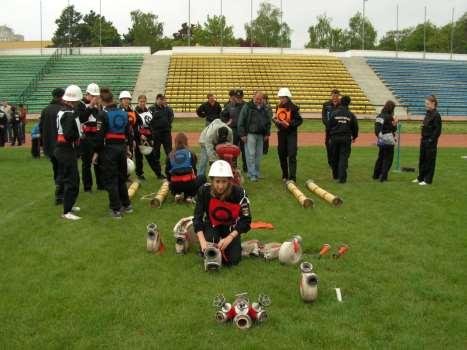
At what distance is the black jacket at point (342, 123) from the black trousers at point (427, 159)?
1.52 metres

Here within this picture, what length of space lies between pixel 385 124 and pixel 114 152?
20.0ft

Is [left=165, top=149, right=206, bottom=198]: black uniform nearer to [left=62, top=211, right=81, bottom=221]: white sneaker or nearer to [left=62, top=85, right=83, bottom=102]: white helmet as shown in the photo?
[left=62, top=211, right=81, bottom=221]: white sneaker

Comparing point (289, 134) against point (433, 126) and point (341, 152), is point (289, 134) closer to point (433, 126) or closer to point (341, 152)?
point (341, 152)

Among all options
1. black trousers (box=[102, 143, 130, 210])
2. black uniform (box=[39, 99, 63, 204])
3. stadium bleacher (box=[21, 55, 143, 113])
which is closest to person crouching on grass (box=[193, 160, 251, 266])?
black trousers (box=[102, 143, 130, 210])

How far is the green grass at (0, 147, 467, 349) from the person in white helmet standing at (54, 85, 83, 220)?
0.42 metres

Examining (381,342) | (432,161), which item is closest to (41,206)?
(381,342)

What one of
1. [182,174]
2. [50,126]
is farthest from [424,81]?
[50,126]

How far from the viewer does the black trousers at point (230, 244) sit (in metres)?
6.12

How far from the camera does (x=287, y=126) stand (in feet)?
37.1

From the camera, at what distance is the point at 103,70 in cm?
4022

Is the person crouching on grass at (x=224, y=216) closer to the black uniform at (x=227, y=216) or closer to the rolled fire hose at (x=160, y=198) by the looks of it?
the black uniform at (x=227, y=216)

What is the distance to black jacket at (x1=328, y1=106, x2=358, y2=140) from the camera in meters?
11.7

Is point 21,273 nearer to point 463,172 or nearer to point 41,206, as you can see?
point 41,206

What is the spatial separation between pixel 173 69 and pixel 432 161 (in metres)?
32.0
